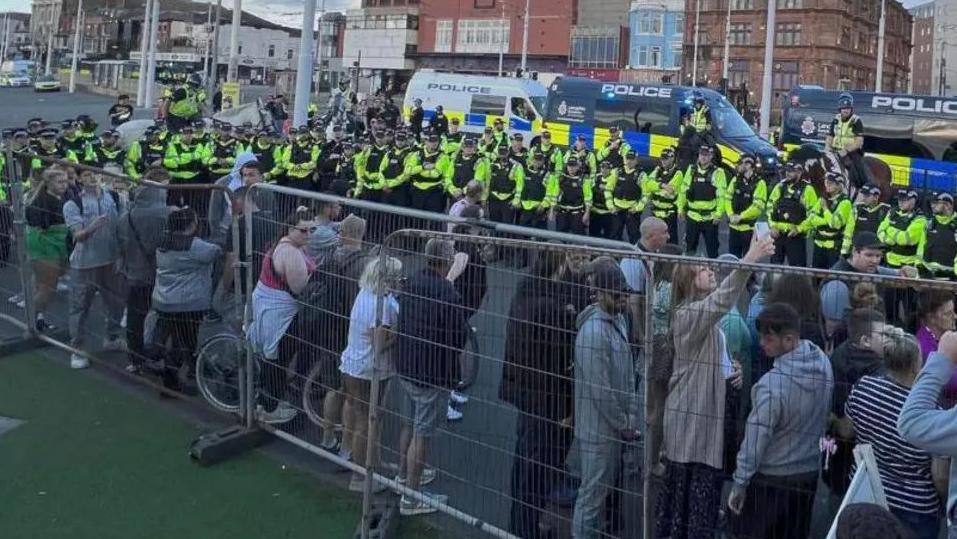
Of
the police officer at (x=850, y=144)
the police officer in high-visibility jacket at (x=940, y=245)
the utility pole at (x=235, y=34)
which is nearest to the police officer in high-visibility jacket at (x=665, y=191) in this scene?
the police officer in high-visibility jacket at (x=940, y=245)

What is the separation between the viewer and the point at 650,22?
80125 mm

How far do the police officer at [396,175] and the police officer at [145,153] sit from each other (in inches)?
142

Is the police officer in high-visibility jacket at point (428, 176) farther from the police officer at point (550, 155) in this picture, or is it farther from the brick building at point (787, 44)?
the brick building at point (787, 44)

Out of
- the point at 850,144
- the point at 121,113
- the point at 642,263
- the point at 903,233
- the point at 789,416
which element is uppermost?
the point at 121,113

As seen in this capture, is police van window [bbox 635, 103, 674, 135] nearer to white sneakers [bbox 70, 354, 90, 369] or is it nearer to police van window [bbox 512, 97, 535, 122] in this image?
police van window [bbox 512, 97, 535, 122]

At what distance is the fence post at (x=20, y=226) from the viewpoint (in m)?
8.52

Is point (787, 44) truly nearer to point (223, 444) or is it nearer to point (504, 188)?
point (504, 188)

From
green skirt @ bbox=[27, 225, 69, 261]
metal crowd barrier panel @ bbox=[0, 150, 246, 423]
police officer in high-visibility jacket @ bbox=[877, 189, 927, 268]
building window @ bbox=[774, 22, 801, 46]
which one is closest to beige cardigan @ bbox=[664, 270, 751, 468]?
metal crowd barrier panel @ bbox=[0, 150, 246, 423]

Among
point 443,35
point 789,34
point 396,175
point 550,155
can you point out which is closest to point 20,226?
point 396,175

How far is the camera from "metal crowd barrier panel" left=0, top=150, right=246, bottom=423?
706 cm

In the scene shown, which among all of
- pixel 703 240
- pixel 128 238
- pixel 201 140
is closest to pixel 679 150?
pixel 703 240

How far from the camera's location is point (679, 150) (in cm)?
2078

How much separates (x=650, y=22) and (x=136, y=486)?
79.1 meters

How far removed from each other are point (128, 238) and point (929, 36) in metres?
131
